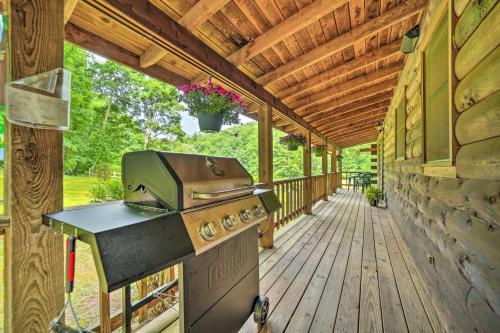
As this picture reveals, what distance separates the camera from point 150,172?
98cm

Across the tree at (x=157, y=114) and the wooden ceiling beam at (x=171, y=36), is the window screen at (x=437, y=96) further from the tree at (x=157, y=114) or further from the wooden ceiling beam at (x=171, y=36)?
the tree at (x=157, y=114)

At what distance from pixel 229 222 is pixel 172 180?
0.36 m

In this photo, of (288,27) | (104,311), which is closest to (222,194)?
(104,311)

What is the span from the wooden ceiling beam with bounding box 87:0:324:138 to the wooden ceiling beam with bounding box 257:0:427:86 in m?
0.55

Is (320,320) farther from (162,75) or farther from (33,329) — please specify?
(162,75)

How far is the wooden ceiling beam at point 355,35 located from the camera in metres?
2.10

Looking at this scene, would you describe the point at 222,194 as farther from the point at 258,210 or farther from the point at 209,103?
the point at 209,103

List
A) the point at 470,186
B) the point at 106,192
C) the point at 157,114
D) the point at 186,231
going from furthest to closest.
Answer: the point at 106,192
the point at 157,114
the point at 470,186
the point at 186,231

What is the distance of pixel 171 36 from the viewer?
5.20ft

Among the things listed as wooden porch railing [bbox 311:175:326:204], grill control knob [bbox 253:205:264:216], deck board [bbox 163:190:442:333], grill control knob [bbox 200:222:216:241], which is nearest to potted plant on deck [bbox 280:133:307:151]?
deck board [bbox 163:190:442:333]

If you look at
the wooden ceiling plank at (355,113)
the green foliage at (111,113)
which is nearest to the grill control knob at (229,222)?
the green foliage at (111,113)

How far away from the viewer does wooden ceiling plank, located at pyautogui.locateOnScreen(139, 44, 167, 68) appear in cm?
170

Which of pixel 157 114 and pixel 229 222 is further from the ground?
pixel 157 114

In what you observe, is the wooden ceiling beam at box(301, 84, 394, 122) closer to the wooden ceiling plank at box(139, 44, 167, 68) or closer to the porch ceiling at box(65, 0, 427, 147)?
the porch ceiling at box(65, 0, 427, 147)
